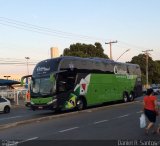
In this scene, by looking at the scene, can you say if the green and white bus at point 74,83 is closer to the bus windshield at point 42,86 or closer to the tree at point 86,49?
the bus windshield at point 42,86

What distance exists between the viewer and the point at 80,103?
90.0 ft

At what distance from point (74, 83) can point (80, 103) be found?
168cm

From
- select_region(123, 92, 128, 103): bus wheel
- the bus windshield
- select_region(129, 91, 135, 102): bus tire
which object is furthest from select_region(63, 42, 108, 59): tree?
the bus windshield

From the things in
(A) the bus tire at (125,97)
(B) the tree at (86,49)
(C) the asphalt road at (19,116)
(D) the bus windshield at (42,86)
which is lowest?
(C) the asphalt road at (19,116)

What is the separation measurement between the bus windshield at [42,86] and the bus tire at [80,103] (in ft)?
9.21

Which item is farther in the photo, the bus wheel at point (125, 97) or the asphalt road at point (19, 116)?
the bus wheel at point (125, 97)

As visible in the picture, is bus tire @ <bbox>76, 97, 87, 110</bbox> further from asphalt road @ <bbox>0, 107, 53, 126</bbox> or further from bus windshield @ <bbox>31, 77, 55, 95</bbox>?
bus windshield @ <bbox>31, 77, 55, 95</bbox>

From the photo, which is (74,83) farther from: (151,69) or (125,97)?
(151,69)

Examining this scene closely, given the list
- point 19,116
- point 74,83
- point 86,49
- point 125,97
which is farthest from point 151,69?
point 19,116

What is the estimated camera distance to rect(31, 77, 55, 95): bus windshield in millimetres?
24859

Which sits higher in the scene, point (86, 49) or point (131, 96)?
point (86, 49)

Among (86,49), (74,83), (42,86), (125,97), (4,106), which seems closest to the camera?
(42,86)

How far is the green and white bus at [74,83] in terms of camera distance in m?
25.0

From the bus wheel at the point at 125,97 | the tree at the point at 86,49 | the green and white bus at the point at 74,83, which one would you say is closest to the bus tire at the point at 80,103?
the green and white bus at the point at 74,83
